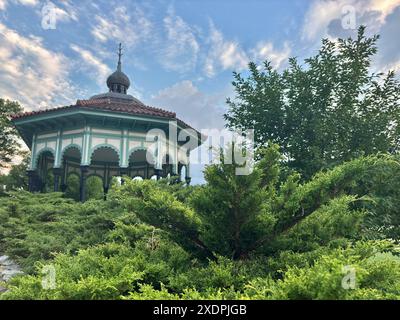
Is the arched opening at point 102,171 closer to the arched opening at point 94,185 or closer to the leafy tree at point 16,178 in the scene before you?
the arched opening at point 94,185

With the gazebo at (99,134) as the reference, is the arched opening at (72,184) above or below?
below

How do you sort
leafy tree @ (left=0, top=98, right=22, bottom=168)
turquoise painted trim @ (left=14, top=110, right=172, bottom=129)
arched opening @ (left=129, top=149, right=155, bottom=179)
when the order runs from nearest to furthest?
turquoise painted trim @ (left=14, top=110, right=172, bottom=129) < arched opening @ (left=129, top=149, right=155, bottom=179) < leafy tree @ (left=0, top=98, right=22, bottom=168)

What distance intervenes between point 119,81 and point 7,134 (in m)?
11.5

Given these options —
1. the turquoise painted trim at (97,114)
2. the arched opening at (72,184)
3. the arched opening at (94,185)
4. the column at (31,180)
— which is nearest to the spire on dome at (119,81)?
the turquoise painted trim at (97,114)

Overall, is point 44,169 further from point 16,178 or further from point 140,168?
point 140,168

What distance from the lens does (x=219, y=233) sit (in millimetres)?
4121

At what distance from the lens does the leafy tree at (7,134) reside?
23559 mm

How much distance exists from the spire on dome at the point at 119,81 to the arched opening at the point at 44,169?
559 cm

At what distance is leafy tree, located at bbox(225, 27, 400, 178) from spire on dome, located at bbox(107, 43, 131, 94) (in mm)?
11889

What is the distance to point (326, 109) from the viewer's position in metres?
8.91

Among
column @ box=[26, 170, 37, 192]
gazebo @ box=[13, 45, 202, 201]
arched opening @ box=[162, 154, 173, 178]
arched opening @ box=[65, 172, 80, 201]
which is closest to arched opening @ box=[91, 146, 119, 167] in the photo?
arched opening @ box=[65, 172, 80, 201]

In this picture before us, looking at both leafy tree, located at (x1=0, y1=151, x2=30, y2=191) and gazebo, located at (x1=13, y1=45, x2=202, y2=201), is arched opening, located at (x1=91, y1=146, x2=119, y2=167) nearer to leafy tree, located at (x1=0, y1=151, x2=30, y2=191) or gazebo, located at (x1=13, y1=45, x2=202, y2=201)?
gazebo, located at (x1=13, y1=45, x2=202, y2=201)

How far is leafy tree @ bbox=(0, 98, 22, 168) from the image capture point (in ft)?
77.3
